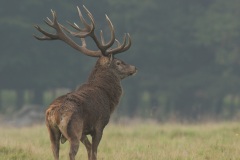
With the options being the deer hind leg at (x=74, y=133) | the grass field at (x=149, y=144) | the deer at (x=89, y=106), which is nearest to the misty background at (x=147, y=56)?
the grass field at (x=149, y=144)

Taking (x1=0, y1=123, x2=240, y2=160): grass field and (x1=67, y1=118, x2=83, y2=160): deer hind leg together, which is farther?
(x1=0, y1=123, x2=240, y2=160): grass field

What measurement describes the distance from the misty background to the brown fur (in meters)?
25.7

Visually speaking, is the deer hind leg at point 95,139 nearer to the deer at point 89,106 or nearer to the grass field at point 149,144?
the deer at point 89,106

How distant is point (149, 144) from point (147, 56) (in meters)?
26.2

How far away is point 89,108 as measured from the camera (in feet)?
30.8

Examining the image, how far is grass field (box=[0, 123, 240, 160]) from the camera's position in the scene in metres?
10.9

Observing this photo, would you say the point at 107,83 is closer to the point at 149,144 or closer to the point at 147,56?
the point at 149,144

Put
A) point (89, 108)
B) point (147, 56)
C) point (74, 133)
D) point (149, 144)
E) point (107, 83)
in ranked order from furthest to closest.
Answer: point (147, 56), point (149, 144), point (107, 83), point (89, 108), point (74, 133)

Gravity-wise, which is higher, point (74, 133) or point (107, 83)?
point (107, 83)

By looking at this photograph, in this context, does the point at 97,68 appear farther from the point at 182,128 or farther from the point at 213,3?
the point at 213,3

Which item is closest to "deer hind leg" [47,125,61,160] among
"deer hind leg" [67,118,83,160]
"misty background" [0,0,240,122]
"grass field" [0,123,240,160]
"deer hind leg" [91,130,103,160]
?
"deer hind leg" [67,118,83,160]

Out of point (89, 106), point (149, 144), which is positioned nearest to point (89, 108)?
point (89, 106)

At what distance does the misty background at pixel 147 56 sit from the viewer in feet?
121

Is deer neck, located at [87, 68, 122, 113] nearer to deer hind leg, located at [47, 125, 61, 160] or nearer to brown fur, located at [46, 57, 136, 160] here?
brown fur, located at [46, 57, 136, 160]
